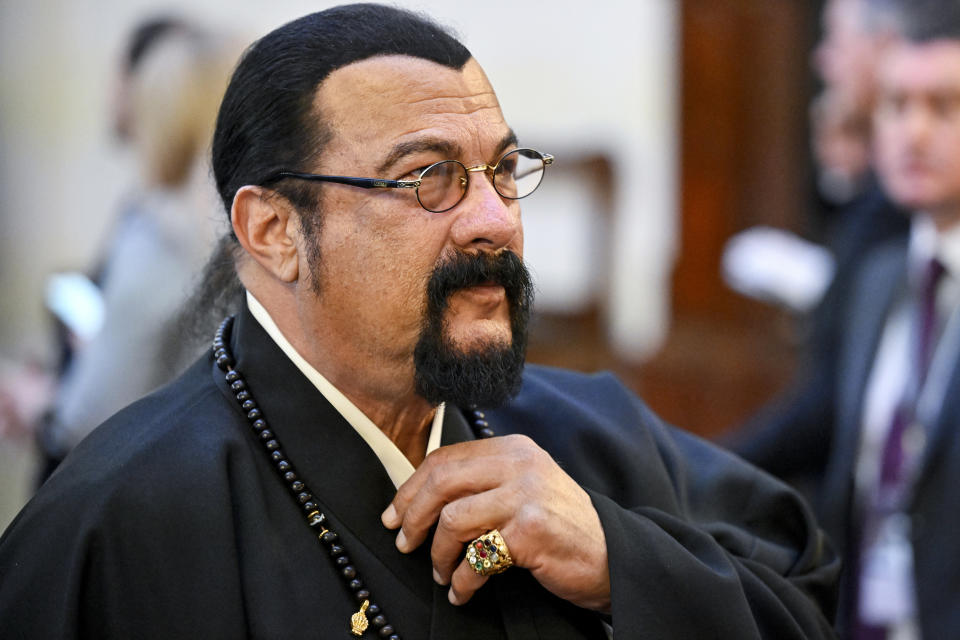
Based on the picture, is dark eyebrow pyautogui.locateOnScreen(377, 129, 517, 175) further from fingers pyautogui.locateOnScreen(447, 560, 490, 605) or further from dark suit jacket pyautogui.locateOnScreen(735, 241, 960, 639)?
dark suit jacket pyautogui.locateOnScreen(735, 241, 960, 639)

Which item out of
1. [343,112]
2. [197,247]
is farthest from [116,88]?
[343,112]

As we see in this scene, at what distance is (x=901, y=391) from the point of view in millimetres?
3592

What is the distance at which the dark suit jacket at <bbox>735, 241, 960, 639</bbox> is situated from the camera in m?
3.18

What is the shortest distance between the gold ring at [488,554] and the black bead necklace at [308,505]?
16 cm

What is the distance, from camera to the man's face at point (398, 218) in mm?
1859

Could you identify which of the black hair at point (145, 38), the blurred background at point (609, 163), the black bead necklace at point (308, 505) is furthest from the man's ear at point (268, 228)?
the blurred background at point (609, 163)

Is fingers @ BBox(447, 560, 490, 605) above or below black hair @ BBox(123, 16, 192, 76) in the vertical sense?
below

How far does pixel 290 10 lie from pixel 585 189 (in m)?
1.81

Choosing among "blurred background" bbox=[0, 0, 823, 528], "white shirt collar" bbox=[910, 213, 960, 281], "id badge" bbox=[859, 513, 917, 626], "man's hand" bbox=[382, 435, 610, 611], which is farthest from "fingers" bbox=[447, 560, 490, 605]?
"blurred background" bbox=[0, 0, 823, 528]

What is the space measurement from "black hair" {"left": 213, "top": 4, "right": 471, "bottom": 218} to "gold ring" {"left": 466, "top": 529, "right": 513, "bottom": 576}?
1.79ft

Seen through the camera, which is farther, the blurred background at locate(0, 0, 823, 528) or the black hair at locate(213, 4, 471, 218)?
the blurred background at locate(0, 0, 823, 528)

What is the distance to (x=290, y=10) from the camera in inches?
265

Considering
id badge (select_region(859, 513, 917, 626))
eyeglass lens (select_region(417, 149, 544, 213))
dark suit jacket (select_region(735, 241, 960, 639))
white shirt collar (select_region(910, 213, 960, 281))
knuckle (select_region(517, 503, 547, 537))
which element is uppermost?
eyeglass lens (select_region(417, 149, 544, 213))

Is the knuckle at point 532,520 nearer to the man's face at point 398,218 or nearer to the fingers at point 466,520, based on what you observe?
the fingers at point 466,520
